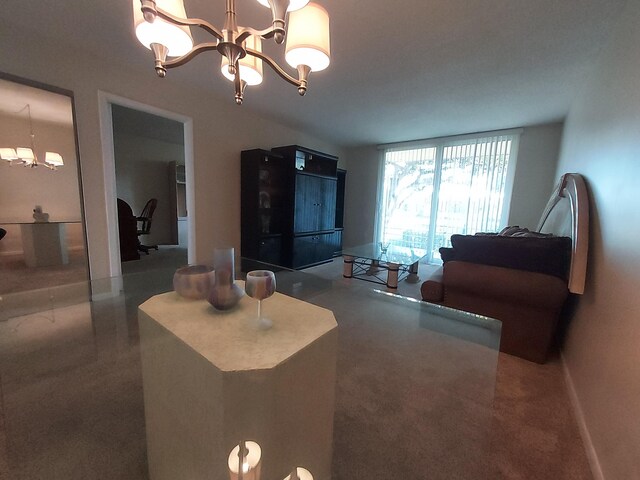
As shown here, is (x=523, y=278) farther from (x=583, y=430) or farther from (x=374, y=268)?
(x=374, y=268)

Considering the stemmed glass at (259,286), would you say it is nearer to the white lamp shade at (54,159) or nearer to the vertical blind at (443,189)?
the white lamp shade at (54,159)

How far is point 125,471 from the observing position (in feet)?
3.33

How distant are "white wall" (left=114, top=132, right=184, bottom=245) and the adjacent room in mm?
1248

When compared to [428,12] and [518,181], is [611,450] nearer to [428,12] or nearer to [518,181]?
[428,12]

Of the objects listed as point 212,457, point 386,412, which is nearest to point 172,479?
point 212,457

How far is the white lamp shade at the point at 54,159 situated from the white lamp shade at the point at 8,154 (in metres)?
0.17

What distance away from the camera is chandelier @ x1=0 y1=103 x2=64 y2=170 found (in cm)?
202

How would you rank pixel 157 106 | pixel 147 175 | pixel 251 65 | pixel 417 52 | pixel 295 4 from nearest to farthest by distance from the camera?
pixel 295 4
pixel 251 65
pixel 417 52
pixel 157 106
pixel 147 175

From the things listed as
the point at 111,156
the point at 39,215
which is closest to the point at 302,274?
the point at 111,156

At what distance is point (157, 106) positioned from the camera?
275cm

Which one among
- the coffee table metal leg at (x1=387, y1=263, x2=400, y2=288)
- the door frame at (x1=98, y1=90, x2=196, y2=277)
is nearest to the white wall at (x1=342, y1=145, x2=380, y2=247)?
the coffee table metal leg at (x1=387, y1=263, x2=400, y2=288)

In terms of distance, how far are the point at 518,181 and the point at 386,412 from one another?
14.2ft

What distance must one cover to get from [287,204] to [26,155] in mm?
2647

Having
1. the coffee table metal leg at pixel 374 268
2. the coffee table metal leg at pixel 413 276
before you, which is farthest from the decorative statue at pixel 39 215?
the coffee table metal leg at pixel 413 276
